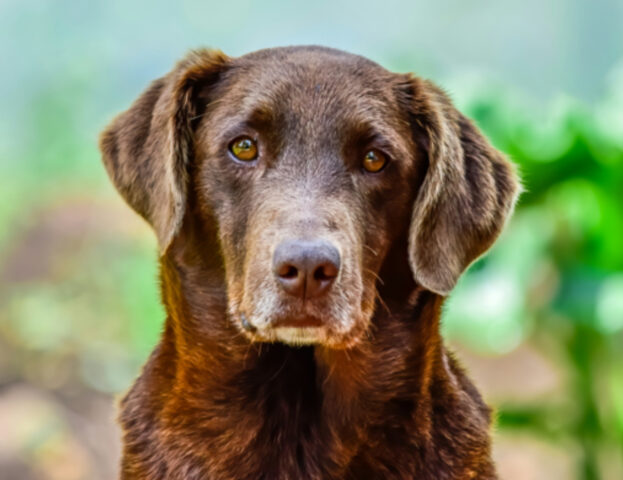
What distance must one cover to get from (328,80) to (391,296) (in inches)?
32.2

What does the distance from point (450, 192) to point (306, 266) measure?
813 mm

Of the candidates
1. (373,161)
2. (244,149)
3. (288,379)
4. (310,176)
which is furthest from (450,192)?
(288,379)

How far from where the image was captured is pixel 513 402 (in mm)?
7137

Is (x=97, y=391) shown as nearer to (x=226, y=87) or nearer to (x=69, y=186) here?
(x=69, y=186)

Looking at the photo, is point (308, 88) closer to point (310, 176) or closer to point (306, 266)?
point (310, 176)

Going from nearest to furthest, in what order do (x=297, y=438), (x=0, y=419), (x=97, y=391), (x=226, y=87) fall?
(x=297, y=438)
(x=226, y=87)
(x=0, y=419)
(x=97, y=391)

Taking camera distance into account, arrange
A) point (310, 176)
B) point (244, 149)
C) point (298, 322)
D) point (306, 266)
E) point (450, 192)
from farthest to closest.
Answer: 1. point (450, 192)
2. point (244, 149)
3. point (310, 176)
4. point (298, 322)
5. point (306, 266)

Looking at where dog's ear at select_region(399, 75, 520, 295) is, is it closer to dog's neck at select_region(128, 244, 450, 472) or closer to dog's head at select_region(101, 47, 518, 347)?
dog's head at select_region(101, 47, 518, 347)

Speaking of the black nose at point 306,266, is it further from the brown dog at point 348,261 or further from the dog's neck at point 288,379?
the dog's neck at point 288,379

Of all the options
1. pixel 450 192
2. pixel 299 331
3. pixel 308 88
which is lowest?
pixel 299 331

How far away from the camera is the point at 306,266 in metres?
3.33

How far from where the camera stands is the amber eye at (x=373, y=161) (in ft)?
12.4

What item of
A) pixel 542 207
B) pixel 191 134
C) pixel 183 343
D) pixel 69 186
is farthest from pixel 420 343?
pixel 69 186

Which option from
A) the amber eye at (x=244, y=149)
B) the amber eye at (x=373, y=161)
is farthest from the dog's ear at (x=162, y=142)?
the amber eye at (x=373, y=161)
